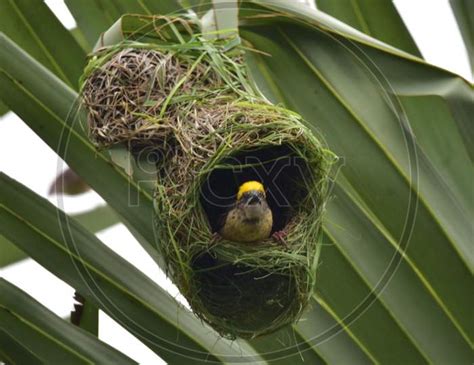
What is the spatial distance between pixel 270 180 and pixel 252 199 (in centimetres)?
26

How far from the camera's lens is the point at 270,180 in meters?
3.85

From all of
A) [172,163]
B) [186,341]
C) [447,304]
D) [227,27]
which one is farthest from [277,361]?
[227,27]

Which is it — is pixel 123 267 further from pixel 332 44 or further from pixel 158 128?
pixel 332 44

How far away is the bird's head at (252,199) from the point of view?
3.56 m

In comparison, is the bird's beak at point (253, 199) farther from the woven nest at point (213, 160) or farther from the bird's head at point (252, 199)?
the woven nest at point (213, 160)

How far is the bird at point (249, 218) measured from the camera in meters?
3.53

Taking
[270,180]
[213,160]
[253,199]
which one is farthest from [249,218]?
[270,180]

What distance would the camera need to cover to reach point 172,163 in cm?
355

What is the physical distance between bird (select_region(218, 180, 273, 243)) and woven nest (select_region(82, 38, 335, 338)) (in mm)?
42

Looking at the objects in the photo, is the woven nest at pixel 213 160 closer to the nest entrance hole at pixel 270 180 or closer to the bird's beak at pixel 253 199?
the nest entrance hole at pixel 270 180

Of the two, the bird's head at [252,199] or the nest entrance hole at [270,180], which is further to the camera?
the nest entrance hole at [270,180]

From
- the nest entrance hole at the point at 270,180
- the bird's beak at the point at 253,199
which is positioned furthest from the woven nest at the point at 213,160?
the bird's beak at the point at 253,199

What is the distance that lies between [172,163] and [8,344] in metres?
0.86

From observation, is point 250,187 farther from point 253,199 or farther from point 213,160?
point 213,160
